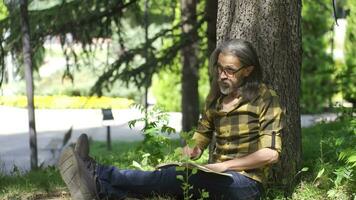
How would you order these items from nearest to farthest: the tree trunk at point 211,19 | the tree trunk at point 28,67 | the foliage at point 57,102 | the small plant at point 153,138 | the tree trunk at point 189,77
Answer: the small plant at point 153,138, the tree trunk at point 28,67, the tree trunk at point 211,19, the tree trunk at point 189,77, the foliage at point 57,102

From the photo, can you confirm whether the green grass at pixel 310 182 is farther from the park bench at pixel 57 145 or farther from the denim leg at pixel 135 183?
the park bench at pixel 57 145

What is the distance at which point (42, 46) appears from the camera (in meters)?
8.03

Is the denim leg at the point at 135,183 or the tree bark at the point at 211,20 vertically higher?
the tree bark at the point at 211,20

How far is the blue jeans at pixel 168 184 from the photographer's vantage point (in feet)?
11.5

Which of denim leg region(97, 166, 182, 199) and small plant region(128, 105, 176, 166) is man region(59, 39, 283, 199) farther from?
small plant region(128, 105, 176, 166)

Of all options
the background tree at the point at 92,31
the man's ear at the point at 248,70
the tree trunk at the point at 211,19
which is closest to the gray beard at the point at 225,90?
the man's ear at the point at 248,70

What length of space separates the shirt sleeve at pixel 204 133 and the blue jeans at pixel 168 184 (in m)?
0.38

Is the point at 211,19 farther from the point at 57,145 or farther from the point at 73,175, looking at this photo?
the point at 73,175

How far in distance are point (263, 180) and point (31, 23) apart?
538cm

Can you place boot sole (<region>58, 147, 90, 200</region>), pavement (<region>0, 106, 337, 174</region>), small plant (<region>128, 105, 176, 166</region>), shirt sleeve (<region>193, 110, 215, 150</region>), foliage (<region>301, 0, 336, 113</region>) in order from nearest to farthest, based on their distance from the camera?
boot sole (<region>58, 147, 90, 200</region>), shirt sleeve (<region>193, 110, 215, 150</region>), small plant (<region>128, 105, 176, 166</region>), pavement (<region>0, 106, 337, 174</region>), foliage (<region>301, 0, 336, 113</region>)

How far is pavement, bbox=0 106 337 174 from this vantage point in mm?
12070

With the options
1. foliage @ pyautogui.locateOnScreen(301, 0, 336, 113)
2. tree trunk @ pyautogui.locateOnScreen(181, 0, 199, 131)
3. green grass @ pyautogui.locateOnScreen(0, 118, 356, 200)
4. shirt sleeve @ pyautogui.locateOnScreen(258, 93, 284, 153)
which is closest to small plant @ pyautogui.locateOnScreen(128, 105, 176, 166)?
green grass @ pyautogui.locateOnScreen(0, 118, 356, 200)

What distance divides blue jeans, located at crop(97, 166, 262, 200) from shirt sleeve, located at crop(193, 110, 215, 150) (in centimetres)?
38

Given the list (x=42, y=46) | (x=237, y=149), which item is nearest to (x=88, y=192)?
(x=237, y=149)
